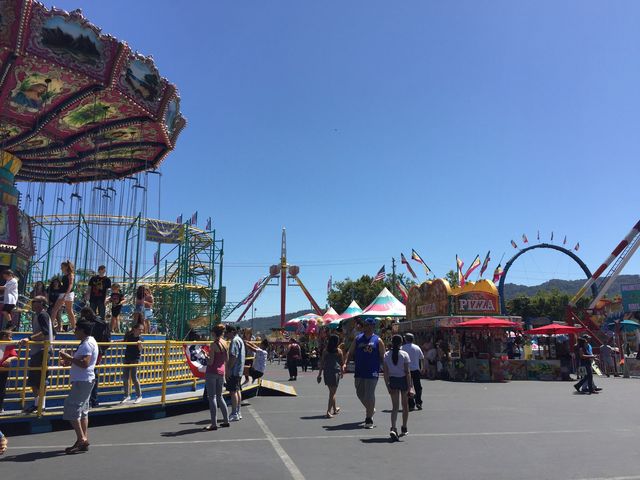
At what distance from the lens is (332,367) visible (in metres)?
9.70

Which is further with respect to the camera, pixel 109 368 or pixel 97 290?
pixel 97 290

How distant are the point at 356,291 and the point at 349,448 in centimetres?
6263

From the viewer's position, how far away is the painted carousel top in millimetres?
13984

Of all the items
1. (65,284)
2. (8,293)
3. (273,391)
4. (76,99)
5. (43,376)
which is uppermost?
(76,99)

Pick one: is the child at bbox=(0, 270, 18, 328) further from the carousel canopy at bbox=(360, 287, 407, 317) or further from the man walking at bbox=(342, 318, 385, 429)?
the carousel canopy at bbox=(360, 287, 407, 317)

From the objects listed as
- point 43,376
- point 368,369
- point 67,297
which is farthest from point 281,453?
point 67,297

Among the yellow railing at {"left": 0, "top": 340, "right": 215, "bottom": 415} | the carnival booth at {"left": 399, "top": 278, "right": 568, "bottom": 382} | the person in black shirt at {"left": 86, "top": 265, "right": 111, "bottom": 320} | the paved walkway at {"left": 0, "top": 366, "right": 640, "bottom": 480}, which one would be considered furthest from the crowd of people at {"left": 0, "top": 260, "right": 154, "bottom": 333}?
the carnival booth at {"left": 399, "top": 278, "right": 568, "bottom": 382}

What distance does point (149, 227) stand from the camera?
49.5 metres

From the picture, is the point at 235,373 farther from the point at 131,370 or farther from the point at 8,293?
the point at 8,293

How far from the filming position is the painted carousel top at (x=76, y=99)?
45.9 ft

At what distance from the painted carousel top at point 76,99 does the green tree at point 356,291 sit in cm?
4704

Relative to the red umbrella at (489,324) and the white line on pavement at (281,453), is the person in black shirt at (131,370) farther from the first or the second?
the red umbrella at (489,324)

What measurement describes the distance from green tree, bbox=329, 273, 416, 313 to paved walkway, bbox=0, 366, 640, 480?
5683cm

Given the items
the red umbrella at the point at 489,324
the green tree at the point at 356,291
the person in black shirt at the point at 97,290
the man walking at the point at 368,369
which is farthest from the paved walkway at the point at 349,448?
the green tree at the point at 356,291
